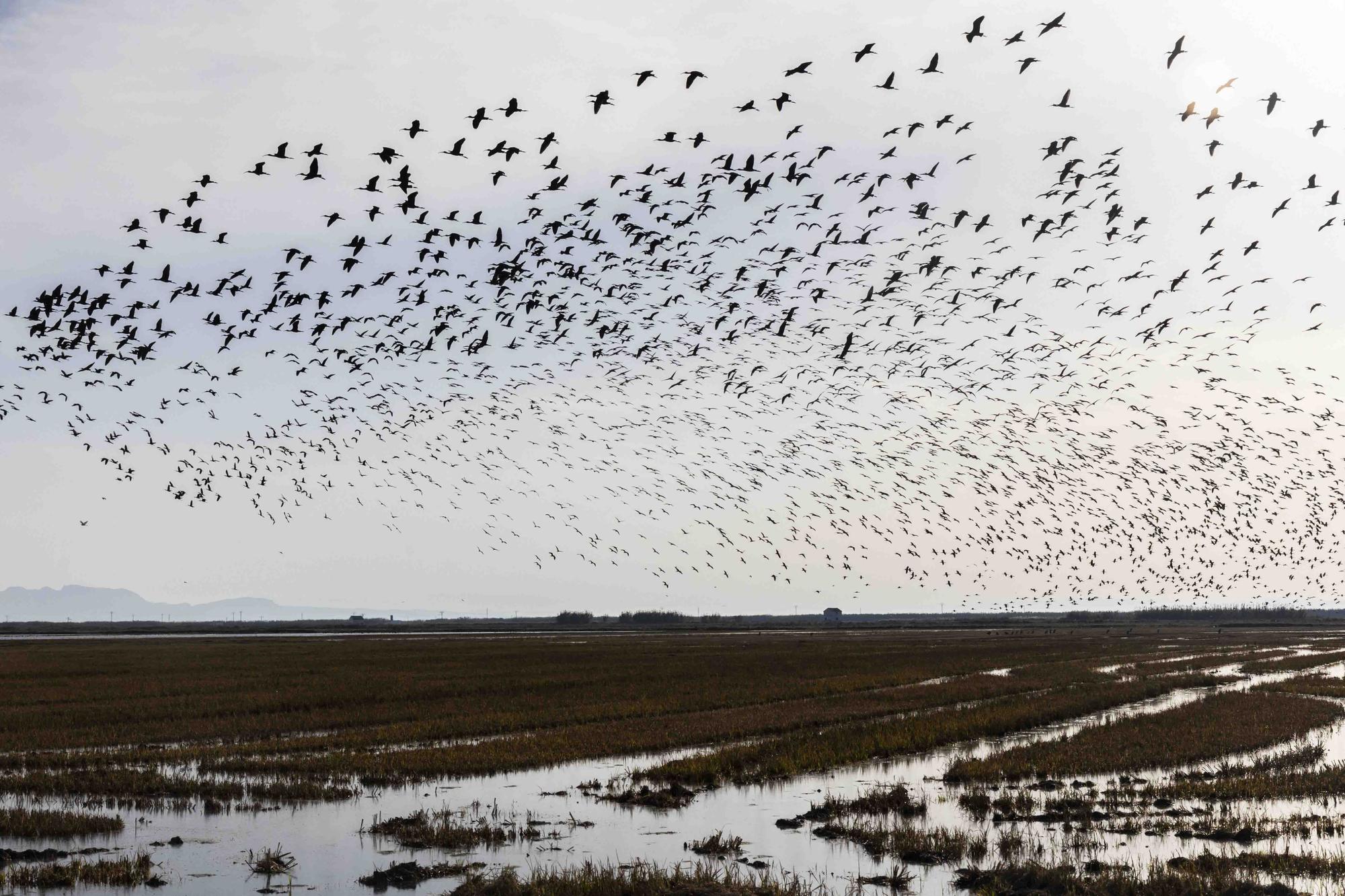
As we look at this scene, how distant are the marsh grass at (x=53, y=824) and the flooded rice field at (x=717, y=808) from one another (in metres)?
0.09

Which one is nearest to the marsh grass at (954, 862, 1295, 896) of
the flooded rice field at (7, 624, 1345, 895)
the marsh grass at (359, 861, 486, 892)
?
the flooded rice field at (7, 624, 1345, 895)

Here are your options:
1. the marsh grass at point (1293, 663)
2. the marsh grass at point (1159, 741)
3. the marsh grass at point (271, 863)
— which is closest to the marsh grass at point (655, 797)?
the marsh grass at point (1159, 741)

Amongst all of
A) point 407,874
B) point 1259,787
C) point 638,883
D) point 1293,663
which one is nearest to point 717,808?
point 638,883

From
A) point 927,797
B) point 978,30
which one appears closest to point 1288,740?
point 927,797

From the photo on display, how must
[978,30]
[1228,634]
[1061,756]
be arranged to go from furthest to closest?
[1228,634], [1061,756], [978,30]

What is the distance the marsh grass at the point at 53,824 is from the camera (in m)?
17.5

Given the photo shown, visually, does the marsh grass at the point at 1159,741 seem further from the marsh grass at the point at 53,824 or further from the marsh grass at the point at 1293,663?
the marsh grass at the point at 1293,663

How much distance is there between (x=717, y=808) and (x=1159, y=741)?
12667mm

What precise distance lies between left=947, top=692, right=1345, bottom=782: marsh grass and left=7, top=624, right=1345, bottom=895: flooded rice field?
0.13 m

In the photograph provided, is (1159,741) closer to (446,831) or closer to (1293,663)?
(446,831)

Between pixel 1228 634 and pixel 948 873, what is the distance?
124 meters

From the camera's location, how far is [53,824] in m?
17.9

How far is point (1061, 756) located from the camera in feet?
81.5

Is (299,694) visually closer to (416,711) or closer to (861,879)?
(416,711)
